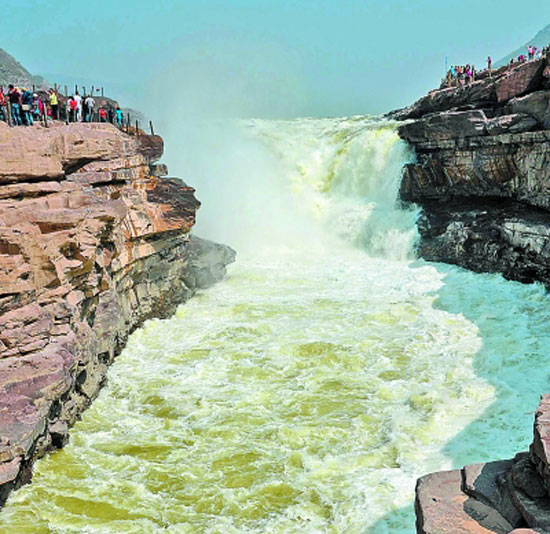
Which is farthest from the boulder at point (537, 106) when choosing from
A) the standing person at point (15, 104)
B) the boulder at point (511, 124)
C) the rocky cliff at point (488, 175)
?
the standing person at point (15, 104)

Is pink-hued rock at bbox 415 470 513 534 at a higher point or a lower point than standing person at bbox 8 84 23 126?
lower

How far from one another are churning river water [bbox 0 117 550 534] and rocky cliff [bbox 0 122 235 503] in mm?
786

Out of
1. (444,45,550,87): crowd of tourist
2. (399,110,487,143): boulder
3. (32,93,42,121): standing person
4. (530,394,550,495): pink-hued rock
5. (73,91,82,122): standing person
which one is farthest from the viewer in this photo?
(444,45,550,87): crowd of tourist

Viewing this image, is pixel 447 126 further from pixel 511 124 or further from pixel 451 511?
pixel 451 511

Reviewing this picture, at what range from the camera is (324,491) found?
8.80 meters

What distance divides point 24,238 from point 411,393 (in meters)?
8.64

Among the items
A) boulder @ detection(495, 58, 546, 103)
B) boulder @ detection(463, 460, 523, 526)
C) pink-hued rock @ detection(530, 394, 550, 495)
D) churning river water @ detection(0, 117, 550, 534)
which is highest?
boulder @ detection(495, 58, 546, 103)

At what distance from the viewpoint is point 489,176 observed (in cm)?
2200

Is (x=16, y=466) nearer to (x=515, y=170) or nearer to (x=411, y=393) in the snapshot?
(x=411, y=393)

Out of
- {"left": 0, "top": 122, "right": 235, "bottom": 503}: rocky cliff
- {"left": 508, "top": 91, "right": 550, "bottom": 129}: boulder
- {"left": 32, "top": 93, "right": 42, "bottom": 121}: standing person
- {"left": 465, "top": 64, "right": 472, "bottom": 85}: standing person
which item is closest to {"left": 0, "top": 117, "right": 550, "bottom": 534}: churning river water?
{"left": 0, "top": 122, "right": 235, "bottom": 503}: rocky cliff

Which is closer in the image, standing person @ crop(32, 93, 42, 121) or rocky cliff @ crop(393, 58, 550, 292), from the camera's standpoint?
standing person @ crop(32, 93, 42, 121)

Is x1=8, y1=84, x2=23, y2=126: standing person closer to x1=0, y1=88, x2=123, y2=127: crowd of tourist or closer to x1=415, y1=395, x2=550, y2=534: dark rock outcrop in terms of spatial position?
x1=0, y1=88, x2=123, y2=127: crowd of tourist

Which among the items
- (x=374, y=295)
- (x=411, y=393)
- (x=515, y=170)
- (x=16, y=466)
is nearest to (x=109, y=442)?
(x=16, y=466)

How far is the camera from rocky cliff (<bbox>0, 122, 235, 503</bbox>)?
9.65m
